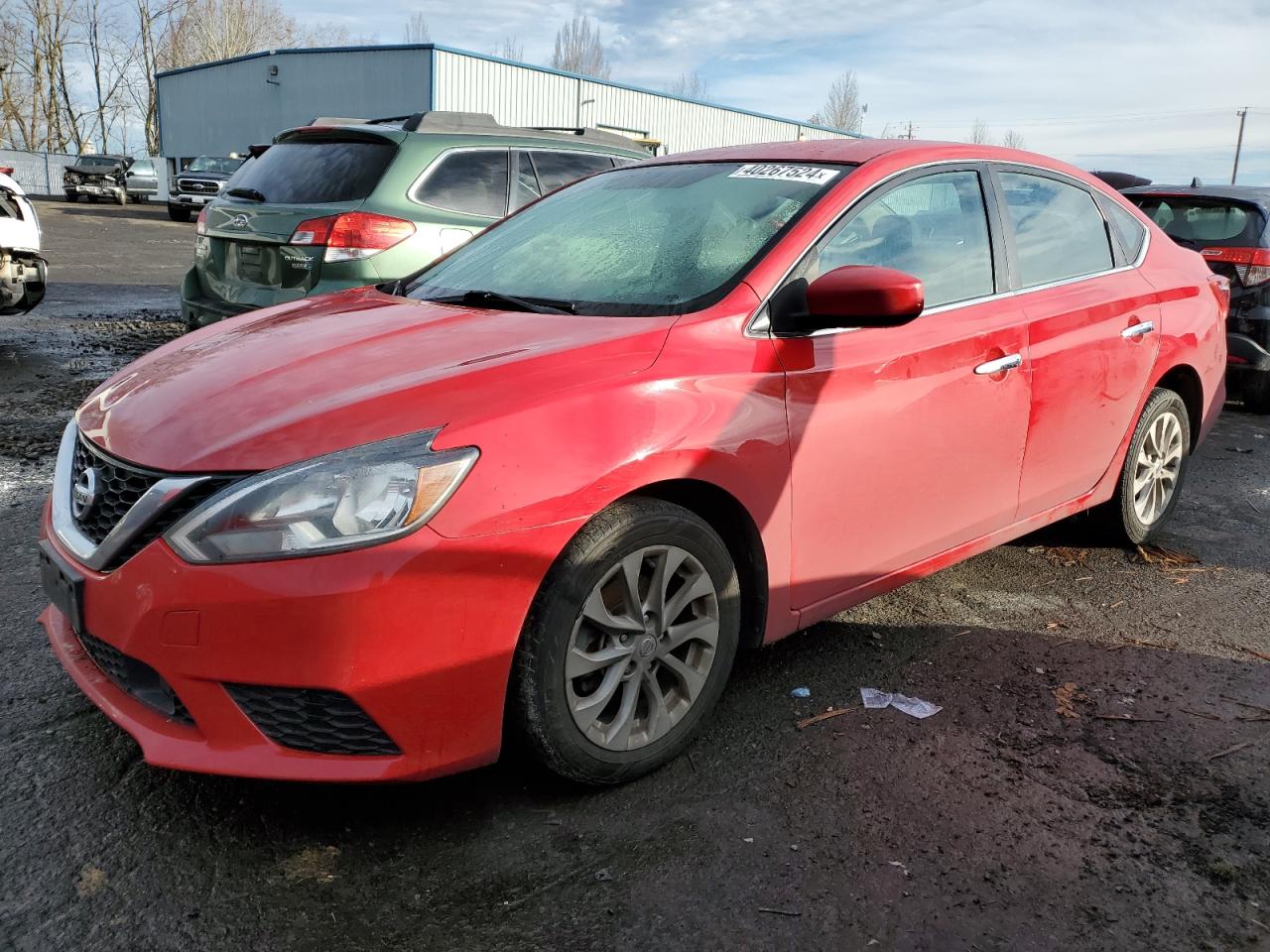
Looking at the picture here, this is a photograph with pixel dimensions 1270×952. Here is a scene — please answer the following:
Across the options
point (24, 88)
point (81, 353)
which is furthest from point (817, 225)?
point (24, 88)

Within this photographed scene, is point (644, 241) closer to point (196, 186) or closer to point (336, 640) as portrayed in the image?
point (336, 640)

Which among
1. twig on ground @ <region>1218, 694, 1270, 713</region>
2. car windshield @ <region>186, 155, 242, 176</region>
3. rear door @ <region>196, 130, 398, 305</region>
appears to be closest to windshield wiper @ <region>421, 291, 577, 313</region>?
twig on ground @ <region>1218, 694, 1270, 713</region>

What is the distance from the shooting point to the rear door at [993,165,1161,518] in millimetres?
3561

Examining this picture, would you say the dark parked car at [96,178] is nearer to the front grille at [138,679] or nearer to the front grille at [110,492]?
the front grille at [110,492]

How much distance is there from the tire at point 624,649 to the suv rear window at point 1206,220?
6242 mm

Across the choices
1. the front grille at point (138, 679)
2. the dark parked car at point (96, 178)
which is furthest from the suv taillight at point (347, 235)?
the dark parked car at point (96, 178)

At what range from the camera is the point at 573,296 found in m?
3.04

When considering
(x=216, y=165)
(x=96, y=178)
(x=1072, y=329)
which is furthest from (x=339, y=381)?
(x=96, y=178)

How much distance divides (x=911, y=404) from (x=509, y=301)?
1219 millimetres

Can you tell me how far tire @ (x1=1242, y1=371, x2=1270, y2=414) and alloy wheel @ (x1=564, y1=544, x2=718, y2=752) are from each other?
6.78m

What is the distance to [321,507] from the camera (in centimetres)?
210

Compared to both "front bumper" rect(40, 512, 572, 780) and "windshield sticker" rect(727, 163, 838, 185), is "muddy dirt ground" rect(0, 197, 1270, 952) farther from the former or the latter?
"windshield sticker" rect(727, 163, 838, 185)

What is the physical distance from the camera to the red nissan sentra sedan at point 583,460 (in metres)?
2.12

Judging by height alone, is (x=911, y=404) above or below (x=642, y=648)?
above
